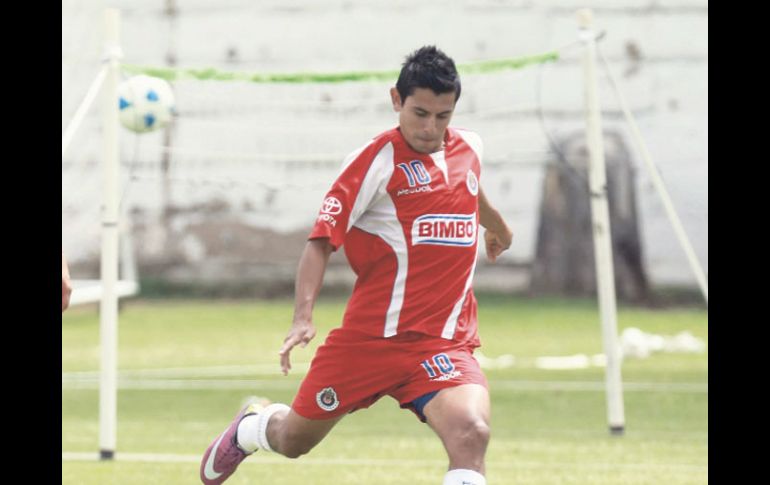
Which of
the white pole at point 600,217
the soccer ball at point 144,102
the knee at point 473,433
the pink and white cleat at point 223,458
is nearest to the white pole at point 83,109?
the soccer ball at point 144,102

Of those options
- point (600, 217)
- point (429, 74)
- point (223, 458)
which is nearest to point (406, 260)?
point (429, 74)

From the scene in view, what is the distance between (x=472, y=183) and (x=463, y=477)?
1.23 m

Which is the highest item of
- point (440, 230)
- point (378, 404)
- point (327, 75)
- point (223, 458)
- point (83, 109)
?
point (327, 75)

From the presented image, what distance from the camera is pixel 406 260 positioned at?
5.45 m

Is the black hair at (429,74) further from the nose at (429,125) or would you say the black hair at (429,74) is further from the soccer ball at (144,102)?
the soccer ball at (144,102)

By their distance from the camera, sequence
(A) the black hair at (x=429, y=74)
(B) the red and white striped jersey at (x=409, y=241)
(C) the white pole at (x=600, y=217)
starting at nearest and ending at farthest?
(A) the black hair at (x=429, y=74) < (B) the red and white striped jersey at (x=409, y=241) < (C) the white pole at (x=600, y=217)

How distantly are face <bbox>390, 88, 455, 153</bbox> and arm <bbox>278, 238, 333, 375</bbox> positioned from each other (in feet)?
1.69

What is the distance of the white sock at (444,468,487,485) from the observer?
4.86 meters

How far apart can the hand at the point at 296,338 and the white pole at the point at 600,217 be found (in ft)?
12.5

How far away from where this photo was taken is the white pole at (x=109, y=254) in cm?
762

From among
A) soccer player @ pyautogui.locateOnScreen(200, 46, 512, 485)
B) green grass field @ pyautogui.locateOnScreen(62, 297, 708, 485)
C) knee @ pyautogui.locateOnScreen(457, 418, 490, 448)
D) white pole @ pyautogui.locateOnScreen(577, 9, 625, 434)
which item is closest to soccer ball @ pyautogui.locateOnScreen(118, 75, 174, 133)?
green grass field @ pyautogui.locateOnScreen(62, 297, 708, 485)

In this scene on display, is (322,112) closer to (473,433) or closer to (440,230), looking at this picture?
(440,230)

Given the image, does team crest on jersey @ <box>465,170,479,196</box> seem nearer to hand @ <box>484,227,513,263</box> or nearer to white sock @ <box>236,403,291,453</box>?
hand @ <box>484,227,513,263</box>

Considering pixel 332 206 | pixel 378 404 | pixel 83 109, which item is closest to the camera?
pixel 332 206
